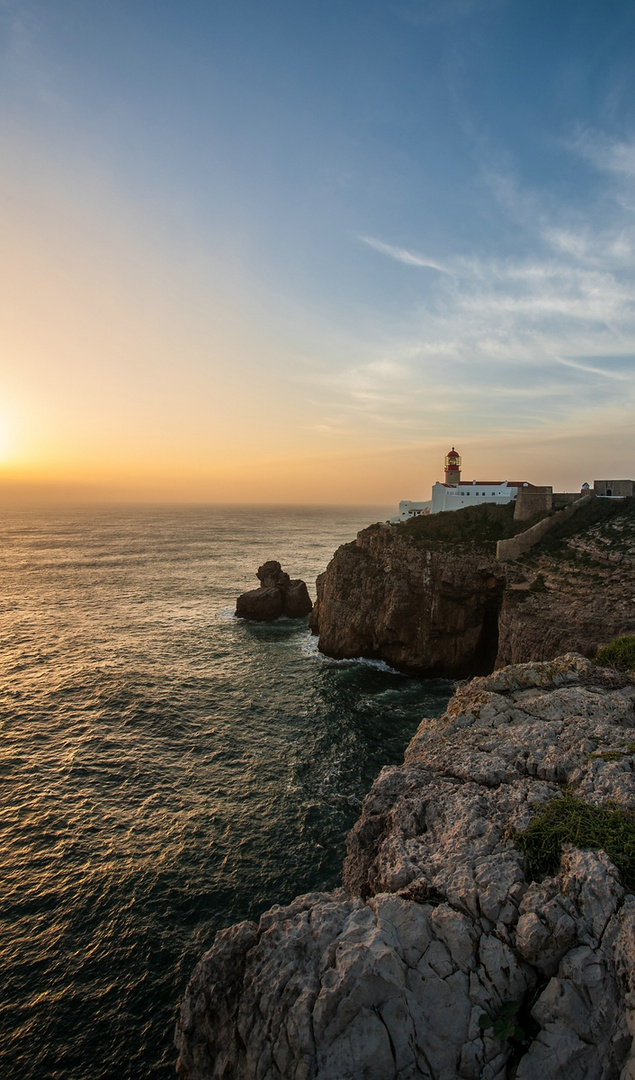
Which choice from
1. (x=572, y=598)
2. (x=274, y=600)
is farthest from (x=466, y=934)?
(x=274, y=600)

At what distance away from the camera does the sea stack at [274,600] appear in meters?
59.2

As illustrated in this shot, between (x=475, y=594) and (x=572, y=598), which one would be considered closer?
(x=572, y=598)

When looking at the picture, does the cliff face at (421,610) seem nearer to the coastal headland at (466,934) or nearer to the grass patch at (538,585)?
the grass patch at (538,585)

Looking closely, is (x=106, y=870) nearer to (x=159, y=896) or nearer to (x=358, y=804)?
(x=159, y=896)

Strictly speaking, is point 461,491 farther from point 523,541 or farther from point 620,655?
point 620,655

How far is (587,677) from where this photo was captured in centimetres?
1844

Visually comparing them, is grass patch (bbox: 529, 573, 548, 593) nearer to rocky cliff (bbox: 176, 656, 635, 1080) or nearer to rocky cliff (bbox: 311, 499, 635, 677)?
rocky cliff (bbox: 311, 499, 635, 677)

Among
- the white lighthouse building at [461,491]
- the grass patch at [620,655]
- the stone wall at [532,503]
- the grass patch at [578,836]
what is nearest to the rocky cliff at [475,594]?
the stone wall at [532,503]

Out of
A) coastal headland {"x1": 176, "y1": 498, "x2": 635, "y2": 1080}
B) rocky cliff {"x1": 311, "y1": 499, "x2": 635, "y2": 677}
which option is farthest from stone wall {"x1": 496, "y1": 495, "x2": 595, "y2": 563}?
coastal headland {"x1": 176, "y1": 498, "x2": 635, "y2": 1080}

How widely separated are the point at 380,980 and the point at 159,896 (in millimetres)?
14294

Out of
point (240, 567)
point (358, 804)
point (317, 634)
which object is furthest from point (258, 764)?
point (240, 567)

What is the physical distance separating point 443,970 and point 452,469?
248ft

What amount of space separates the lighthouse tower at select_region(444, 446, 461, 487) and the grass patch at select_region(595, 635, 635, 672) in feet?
185

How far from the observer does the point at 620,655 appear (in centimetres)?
2189
